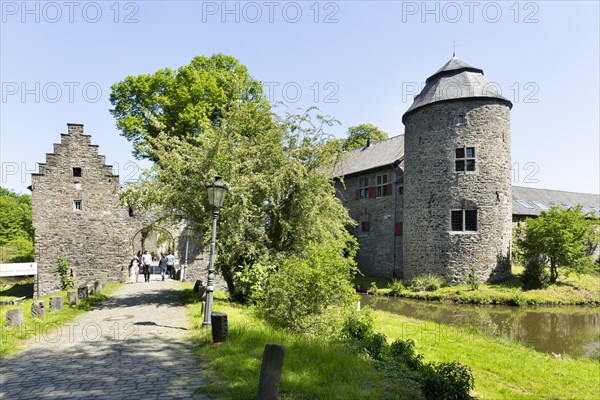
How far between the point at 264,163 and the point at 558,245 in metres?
17.0

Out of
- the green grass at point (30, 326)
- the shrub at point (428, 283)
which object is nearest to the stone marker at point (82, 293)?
the green grass at point (30, 326)

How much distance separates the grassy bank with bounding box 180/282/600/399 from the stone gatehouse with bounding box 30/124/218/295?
1282 centimetres

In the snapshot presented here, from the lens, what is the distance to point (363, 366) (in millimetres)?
5891

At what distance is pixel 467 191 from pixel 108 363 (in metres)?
20.4

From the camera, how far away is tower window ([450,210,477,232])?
73.1ft

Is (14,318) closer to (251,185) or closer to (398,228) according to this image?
(251,185)

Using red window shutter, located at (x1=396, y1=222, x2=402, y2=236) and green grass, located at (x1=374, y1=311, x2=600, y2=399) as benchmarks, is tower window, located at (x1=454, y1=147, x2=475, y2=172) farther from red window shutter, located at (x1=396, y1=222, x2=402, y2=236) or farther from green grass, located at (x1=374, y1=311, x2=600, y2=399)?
green grass, located at (x1=374, y1=311, x2=600, y2=399)

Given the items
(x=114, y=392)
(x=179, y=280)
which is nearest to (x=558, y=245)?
(x=179, y=280)

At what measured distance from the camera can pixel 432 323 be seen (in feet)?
45.0

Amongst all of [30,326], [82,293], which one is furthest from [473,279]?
[30,326]

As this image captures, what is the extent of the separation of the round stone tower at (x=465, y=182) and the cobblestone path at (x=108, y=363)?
16.6 m

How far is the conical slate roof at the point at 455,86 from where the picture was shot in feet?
73.3

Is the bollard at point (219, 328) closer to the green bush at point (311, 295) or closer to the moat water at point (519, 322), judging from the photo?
the green bush at point (311, 295)

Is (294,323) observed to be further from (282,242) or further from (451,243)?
(451,243)
